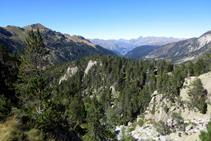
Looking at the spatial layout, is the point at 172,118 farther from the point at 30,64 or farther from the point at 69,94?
the point at 30,64

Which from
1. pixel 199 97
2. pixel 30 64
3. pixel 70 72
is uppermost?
pixel 30 64

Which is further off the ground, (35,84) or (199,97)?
(35,84)

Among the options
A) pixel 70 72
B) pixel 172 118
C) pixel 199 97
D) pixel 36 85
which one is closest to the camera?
pixel 36 85

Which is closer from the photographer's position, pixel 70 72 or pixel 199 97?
pixel 199 97

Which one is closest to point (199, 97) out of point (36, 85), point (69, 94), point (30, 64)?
point (69, 94)

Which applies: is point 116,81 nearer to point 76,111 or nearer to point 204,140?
point 76,111

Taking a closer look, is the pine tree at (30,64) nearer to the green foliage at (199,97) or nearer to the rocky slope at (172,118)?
the rocky slope at (172,118)

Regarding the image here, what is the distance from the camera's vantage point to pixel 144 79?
109375mm

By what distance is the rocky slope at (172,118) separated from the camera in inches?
1751

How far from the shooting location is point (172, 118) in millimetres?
50438

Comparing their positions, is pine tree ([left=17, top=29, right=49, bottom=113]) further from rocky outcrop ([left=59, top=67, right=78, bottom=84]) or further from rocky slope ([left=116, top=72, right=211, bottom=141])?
rocky outcrop ([left=59, top=67, right=78, bottom=84])

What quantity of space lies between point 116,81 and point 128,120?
156ft

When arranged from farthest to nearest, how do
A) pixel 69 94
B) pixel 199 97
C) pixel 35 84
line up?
pixel 199 97 → pixel 69 94 → pixel 35 84

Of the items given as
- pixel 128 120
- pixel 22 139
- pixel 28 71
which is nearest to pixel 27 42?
pixel 28 71
